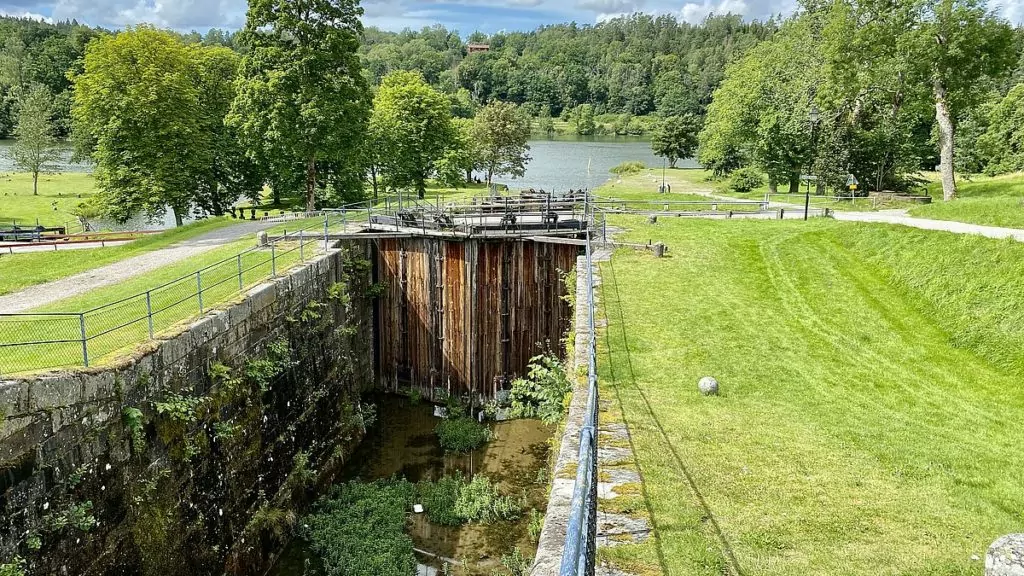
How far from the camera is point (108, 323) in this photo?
10.8 m

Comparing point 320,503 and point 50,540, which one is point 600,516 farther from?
point 320,503

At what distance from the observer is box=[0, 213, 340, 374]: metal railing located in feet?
27.4

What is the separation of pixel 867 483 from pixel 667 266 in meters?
9.62

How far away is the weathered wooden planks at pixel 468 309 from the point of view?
17.6m

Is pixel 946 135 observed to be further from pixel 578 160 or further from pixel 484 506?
pixel 578 160

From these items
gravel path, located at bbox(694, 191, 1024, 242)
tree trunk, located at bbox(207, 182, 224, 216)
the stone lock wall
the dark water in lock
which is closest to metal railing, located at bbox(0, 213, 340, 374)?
the stone lock wall

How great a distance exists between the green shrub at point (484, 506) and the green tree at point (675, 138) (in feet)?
194

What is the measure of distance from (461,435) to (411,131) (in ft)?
83.8

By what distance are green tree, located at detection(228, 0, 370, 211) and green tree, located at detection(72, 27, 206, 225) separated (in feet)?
6.84

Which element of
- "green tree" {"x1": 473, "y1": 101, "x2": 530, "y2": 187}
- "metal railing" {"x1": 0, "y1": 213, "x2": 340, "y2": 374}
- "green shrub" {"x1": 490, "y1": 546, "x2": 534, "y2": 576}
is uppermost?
"green tree" {"x1": 473, "y1": 101, "x2": 530, "y2": 187}

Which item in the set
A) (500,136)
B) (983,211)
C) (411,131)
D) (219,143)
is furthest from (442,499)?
(500,136)

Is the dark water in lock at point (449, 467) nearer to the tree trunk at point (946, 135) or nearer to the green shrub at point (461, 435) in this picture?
the green shrub at point (461, 435)

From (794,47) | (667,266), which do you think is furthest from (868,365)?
(794,47)

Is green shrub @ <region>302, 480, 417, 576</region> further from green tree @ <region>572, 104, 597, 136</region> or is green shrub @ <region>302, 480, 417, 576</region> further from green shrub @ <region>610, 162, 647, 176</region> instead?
green tree @ <region>572, 104, 597, 136</region>
